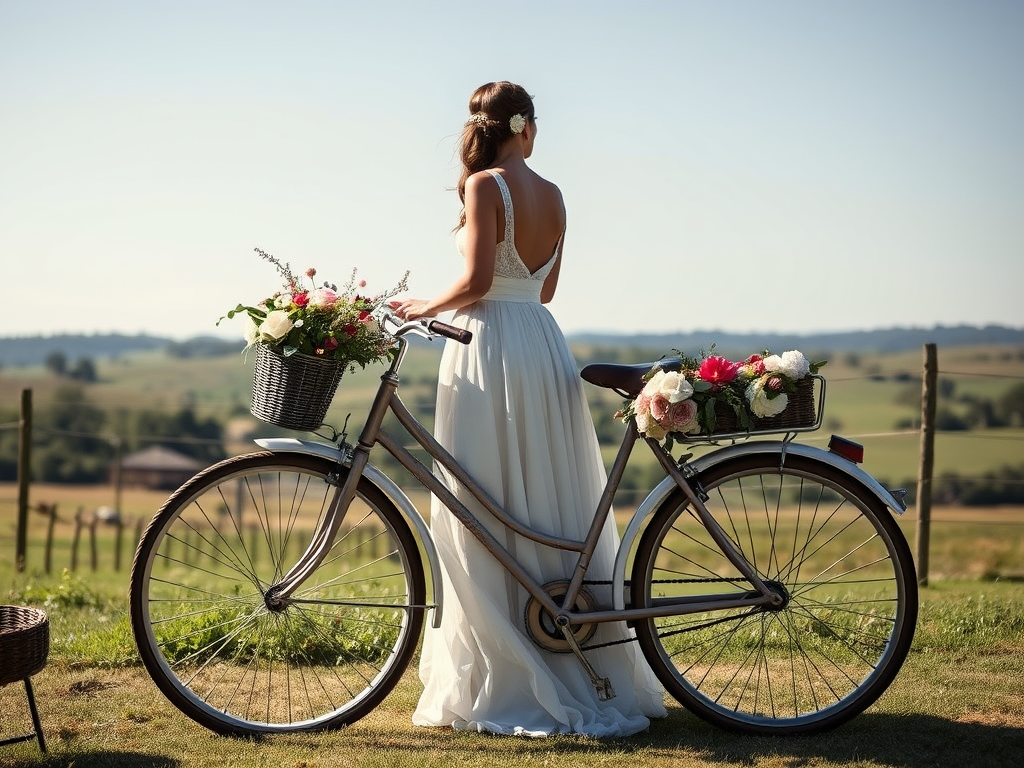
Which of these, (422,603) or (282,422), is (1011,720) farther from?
(282,422)

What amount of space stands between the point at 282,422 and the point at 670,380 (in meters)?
1.19

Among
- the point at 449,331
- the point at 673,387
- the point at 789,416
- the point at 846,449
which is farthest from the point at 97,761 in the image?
the point at 846,449

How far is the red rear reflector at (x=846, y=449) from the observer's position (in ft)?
11.3

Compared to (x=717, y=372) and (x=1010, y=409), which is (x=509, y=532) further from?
(x=1010, y=409)

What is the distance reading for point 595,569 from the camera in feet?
12.1

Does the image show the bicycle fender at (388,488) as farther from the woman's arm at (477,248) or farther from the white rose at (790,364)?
the white rose at (790,364)

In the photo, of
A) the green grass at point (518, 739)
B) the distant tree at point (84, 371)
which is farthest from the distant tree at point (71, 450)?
the green grass at point (518, 739)

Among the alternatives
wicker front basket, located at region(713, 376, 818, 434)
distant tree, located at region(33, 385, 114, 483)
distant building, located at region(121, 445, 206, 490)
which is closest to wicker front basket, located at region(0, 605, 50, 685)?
wicker front basket, located at region(713, 376, 818, 434)

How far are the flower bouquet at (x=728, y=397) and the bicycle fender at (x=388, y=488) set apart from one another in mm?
786

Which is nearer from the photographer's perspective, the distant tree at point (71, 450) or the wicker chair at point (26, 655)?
the wicker chair at point (26, 655)

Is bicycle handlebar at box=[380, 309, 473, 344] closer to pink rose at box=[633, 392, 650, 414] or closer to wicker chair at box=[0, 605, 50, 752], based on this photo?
pink rose at box=[633, 392, 650, 414]

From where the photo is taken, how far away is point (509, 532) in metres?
3.66

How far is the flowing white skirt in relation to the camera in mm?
3602

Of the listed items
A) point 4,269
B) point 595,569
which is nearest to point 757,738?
point 595,569
